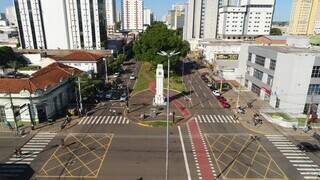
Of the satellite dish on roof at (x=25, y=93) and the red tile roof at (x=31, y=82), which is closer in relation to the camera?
the satellite dish on roof at (x=25, y=93)

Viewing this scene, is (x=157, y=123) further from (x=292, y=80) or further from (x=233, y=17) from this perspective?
(x=233, y=17)

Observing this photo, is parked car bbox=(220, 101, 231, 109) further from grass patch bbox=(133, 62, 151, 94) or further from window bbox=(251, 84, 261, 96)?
grass patch bbox=(133, 62, 151, 94)

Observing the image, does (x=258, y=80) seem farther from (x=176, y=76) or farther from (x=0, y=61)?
(x=0, y=61)

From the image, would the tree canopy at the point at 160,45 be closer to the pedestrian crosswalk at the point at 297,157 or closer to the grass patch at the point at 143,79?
the grass patch at the point at 143,79

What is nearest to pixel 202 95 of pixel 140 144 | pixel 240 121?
pixel 240 121

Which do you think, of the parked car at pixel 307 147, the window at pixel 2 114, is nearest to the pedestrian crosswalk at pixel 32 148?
the window at pixel 2 114

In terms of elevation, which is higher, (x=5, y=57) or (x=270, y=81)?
(x=5, y=57)

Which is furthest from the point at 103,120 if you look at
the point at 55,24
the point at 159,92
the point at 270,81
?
the point at 55,24
